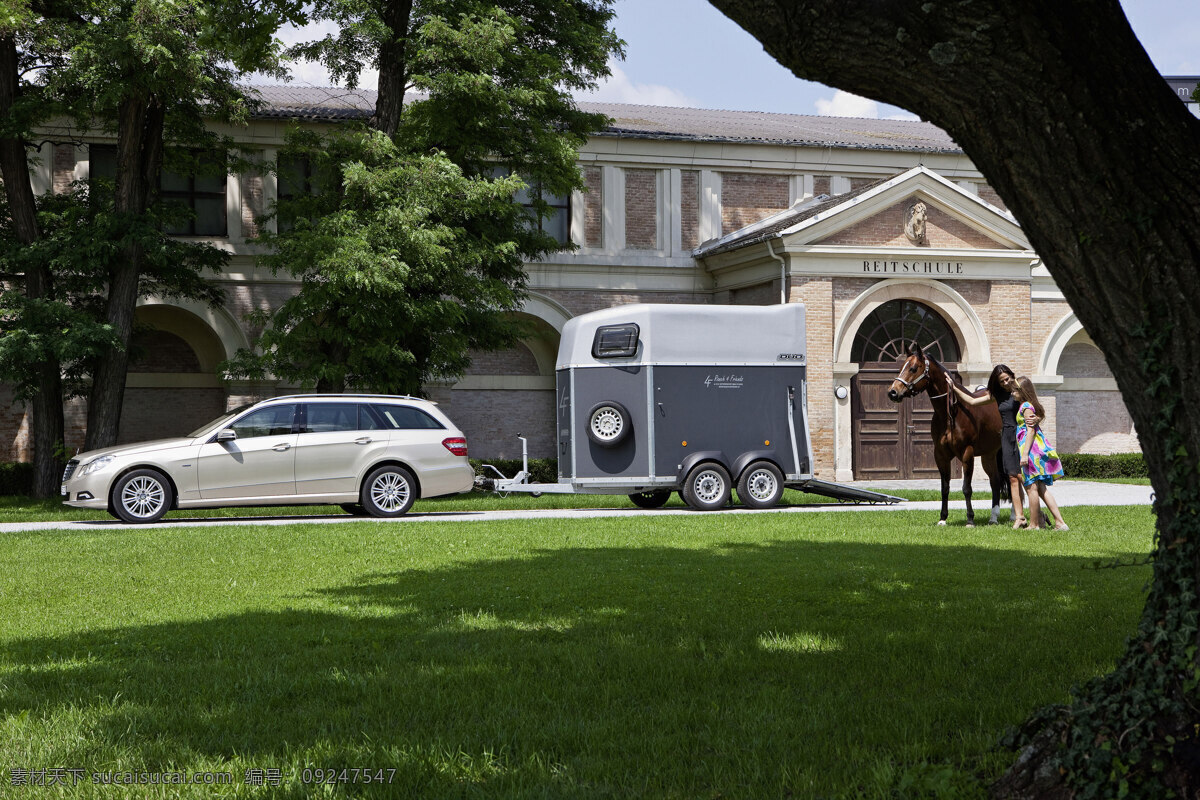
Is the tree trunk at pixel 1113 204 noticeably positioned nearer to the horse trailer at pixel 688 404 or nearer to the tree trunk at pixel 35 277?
the horse trailer at pixel 688 404

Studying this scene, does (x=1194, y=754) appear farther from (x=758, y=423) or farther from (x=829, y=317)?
(x=829, y=317)

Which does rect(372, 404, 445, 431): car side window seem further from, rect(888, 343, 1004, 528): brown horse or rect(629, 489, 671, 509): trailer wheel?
rect(888, 343, 1004, 528): brown horse

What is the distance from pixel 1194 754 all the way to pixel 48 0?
68.2ft

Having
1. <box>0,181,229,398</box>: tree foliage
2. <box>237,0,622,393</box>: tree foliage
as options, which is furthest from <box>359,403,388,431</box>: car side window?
<box>0,181,229,398</box>: tree foliage

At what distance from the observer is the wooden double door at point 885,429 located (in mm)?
25500

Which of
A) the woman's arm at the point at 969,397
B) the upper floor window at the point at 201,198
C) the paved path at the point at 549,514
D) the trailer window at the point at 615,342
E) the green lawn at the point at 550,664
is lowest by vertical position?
the paved path at the point at 549,514

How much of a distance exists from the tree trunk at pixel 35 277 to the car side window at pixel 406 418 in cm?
757

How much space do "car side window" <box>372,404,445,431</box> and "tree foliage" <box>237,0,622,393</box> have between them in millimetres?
2178

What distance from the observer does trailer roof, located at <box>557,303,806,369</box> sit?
671 inches

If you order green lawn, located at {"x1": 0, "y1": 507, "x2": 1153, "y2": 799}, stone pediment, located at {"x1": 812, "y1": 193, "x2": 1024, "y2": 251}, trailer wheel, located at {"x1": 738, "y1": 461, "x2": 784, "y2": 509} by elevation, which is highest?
stone pediment, located at {"x1": 812, "y1": 193, "x2": 1024, "y2": 251}

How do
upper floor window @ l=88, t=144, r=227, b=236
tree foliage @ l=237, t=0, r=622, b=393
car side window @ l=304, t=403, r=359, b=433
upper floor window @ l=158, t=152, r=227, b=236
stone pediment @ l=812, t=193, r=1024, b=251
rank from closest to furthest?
1. car side window @ l=304, t=403, r=359, b=433
2. tree foliage @ l=237, t=0, r=622, b=393
3. stone pediment @ l=812, t=193, r=1024, b=251
4. upper floor window @ l=88, t=144, r=227, b=236
5. upper floor window @ l=158, t=152, r=227, b=236

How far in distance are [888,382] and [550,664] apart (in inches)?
835

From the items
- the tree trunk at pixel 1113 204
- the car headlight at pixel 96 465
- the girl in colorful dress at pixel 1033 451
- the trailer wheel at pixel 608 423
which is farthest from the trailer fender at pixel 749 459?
the tree trunk at pixel 1113 204

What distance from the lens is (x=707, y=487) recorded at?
17344 mm
